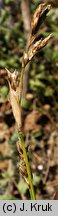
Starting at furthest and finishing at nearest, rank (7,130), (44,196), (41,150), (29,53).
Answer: (7,130) → (41,150) → (44,196) → (29,53)

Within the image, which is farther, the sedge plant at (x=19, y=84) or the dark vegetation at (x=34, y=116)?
the dark vegetation at (x=34, y=116)

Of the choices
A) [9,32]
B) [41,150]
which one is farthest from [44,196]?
[9,32]

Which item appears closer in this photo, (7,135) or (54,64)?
(7,135)

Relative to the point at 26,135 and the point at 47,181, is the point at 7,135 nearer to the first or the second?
the point at 26,135

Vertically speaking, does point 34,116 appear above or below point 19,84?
above

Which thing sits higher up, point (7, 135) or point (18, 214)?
point (7, 135)

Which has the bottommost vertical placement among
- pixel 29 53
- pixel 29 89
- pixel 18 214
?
pixel 18 214

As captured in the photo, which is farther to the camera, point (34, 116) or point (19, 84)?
point (34, 116)

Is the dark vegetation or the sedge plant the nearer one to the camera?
the sedge plant
